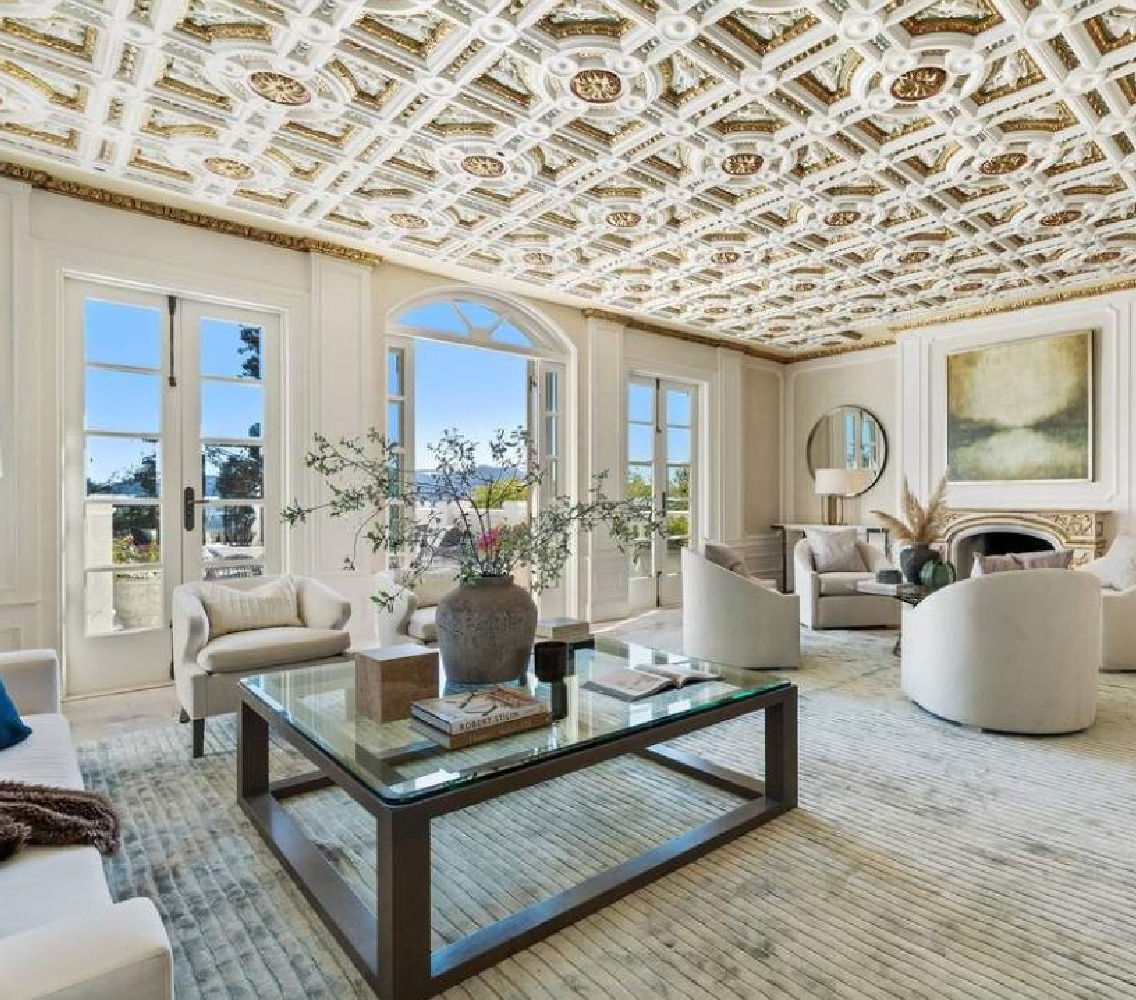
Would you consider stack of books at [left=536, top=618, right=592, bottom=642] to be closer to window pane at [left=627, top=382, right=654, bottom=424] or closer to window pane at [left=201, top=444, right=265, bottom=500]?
window pane at [left=201, top=444, right=265, bottom=500]

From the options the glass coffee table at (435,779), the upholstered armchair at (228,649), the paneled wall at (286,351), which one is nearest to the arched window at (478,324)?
the paneled wall at (286,351)

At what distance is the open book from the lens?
2350 millimetres

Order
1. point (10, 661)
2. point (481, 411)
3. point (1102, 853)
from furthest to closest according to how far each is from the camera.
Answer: point (481, 411)
point (10, 661)
point (1102, 853)

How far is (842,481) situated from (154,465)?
599 centimetres

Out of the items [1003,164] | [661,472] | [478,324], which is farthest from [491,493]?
[661,472]

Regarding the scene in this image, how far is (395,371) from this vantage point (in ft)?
17.4

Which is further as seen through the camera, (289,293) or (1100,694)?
(289,293)

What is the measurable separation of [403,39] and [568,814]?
288cm

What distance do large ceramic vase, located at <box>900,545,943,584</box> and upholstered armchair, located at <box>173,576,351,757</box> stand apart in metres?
3.54

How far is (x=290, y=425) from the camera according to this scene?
15.4 ft

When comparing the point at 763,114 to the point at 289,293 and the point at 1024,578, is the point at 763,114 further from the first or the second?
the point at 289,293

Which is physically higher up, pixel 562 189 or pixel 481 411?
pixel 562 189

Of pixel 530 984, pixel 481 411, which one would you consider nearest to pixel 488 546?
pixel 530 984

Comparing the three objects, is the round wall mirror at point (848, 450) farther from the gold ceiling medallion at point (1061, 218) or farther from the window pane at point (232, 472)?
the window pane at point (232, 472)
